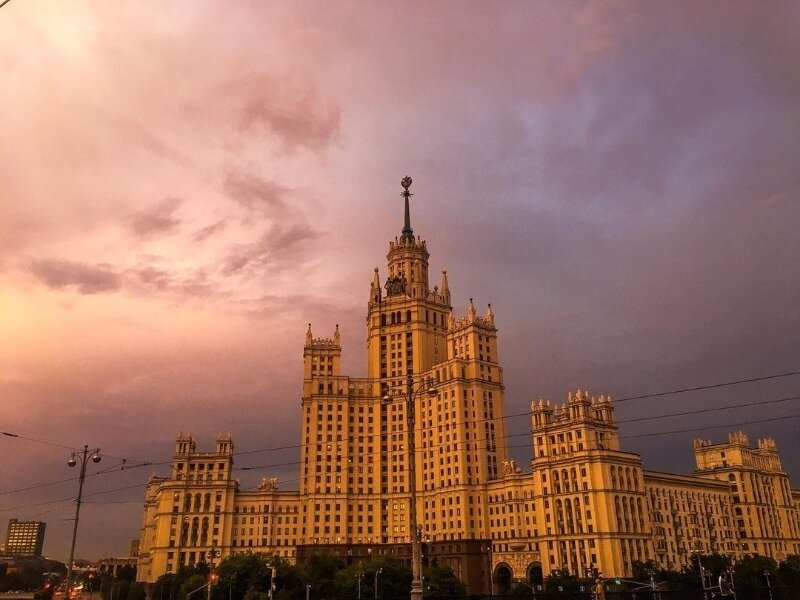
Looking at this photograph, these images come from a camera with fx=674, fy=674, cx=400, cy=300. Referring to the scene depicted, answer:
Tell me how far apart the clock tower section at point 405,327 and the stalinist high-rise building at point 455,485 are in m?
0.40

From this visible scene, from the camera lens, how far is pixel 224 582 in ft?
385

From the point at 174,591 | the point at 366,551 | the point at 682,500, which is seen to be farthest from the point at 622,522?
the point at 174,591

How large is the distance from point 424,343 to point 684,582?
91.4 metres

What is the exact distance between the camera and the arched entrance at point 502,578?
148875 mm

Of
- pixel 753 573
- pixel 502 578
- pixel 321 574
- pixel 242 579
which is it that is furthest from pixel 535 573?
pixel 242 579

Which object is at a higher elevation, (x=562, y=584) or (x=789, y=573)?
(x=789, y=573)

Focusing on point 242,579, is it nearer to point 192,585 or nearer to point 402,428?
point 192,585

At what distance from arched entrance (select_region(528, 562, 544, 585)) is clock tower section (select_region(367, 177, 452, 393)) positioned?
5605 cm

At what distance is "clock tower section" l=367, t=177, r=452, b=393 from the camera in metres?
183

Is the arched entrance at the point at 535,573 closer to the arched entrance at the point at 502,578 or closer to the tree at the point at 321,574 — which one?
the arched entrance at the point at 502,578

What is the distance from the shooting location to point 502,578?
149m

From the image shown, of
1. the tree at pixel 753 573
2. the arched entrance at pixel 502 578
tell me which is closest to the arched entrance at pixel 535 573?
the arched entrance at pixel 502 578

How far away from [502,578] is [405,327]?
6893cm

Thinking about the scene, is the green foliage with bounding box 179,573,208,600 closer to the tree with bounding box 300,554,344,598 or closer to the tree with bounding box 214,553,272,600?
the tree with bounding box 214,553,272,600
